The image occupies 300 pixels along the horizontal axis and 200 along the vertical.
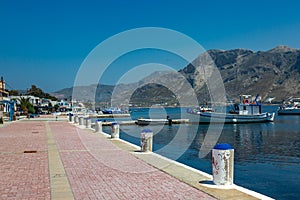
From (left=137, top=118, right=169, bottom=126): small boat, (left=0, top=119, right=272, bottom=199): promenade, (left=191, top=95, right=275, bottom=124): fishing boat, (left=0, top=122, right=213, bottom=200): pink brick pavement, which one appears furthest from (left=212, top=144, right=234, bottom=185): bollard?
(left=191, top=95, right=275, bottom=124): fishing boat

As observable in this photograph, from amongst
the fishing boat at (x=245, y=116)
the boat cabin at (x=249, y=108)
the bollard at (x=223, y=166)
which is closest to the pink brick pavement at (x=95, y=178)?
the bollard at (x=223, y=166)

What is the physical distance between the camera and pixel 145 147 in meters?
15.5

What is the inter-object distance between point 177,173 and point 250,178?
5966 millimetres

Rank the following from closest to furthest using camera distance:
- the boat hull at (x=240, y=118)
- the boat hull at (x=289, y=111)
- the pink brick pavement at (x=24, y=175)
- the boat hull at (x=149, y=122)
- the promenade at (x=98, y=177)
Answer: the promenade at (x=98, y=177)
the pink brick pavement at (x=24, y=175)
the boat hull at (x=149, y=122)
the boat hull at (x=240, y=118)
the boat hull at (x=289, y=111)

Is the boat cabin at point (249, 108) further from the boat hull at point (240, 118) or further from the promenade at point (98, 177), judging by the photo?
the promenade at point (98, 177)

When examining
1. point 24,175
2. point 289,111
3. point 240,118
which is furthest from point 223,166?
point 289,111

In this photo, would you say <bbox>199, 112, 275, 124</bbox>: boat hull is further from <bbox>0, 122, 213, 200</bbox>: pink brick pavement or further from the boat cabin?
<bbox>0, 122, 213, 200</bbox>: pink brick pavement

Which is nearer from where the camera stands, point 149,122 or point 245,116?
point 149,122

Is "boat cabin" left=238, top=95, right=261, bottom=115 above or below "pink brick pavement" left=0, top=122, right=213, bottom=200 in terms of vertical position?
above

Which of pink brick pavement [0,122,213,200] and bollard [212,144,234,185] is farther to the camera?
bollard [212,144,234,185]

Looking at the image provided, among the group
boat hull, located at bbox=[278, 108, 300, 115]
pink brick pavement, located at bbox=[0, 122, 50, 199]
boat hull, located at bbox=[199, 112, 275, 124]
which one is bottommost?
pink brick pavement, located at bbox=[0, 122, 50, 199]

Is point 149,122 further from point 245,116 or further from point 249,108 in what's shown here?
point 249,108

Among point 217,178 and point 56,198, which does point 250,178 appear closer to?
point 217,178

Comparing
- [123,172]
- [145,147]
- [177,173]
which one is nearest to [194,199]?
[177,173]
